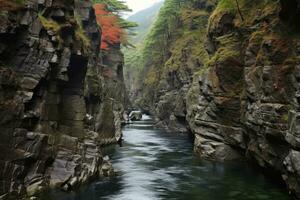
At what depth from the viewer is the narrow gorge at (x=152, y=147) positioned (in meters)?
19.6

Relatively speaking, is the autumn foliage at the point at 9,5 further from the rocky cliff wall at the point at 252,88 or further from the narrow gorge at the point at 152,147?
the rocky cliff wall at the point at 252,88

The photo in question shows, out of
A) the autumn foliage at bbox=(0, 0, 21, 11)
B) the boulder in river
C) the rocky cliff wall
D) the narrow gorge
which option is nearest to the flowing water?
the narrow gorge

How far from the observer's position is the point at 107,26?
180 ft

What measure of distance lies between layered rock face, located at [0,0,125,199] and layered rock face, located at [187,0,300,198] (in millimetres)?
10833

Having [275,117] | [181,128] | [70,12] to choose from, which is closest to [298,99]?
[275,117]

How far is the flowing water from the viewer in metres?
20.7

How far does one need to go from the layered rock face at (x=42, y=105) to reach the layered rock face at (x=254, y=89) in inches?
426

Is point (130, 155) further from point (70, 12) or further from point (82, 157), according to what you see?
point (70, 12)

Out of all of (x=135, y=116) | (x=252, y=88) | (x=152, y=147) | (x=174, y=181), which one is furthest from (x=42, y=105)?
(x=135, y=116)

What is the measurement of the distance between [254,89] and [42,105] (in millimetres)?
13996

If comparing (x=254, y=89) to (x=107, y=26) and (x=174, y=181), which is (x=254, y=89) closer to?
(x=174, y=181)

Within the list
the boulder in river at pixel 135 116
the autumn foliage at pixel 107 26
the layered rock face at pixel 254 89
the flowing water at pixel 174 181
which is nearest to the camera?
the layered rock face at pixel 254 89

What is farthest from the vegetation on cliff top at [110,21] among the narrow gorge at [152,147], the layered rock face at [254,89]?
the layered rock face at [254,89]

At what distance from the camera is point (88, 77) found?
120 ft
